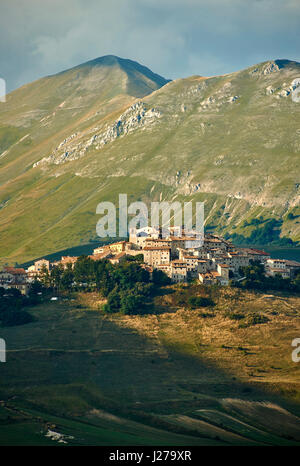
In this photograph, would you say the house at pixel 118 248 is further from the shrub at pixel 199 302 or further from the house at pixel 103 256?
the shrub at pixel 199 302

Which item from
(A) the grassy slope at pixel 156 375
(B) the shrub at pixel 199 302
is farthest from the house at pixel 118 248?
(B) the shrub at pixel 199 302

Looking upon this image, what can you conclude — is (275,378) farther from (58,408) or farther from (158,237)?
(158,237)

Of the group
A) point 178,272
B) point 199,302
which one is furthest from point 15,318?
point 178,272

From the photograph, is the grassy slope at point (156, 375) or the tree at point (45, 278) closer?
the grassy slope at point (156, 375)

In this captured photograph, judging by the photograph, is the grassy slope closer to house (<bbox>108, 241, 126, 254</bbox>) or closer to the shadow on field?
the shadow on field

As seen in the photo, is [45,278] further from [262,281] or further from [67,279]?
[262,281]

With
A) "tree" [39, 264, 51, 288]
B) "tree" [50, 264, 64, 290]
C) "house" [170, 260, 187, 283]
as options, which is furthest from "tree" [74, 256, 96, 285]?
"house" [170, 260, 187, 283]
